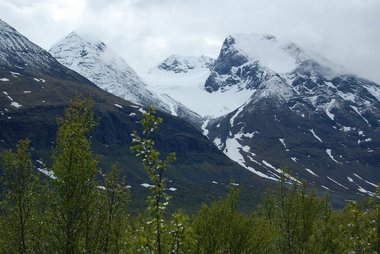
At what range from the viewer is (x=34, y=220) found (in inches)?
1266

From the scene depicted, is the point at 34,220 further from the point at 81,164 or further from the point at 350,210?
the point at 350,210

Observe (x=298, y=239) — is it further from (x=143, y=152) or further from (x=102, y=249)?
(x=143, y=152)

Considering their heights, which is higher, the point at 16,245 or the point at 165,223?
the point at 165,223

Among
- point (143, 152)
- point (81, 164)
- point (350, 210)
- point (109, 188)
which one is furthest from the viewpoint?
point (109, 188)

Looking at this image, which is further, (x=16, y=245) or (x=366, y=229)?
(x=16, y=245)

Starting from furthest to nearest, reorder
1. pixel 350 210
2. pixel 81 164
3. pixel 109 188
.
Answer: pixel 109 188 → pixel 81 164 → pixel 350 210

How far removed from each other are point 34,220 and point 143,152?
17798mm

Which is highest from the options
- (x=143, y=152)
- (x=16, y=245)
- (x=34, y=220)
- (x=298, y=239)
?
(x=143, y=152)

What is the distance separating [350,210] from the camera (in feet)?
64.8

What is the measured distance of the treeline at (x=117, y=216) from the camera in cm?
1805

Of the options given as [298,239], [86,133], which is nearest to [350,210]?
[86,133]

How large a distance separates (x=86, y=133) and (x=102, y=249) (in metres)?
8.00

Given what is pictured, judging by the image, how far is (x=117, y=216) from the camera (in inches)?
1348

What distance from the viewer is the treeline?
1805cm
